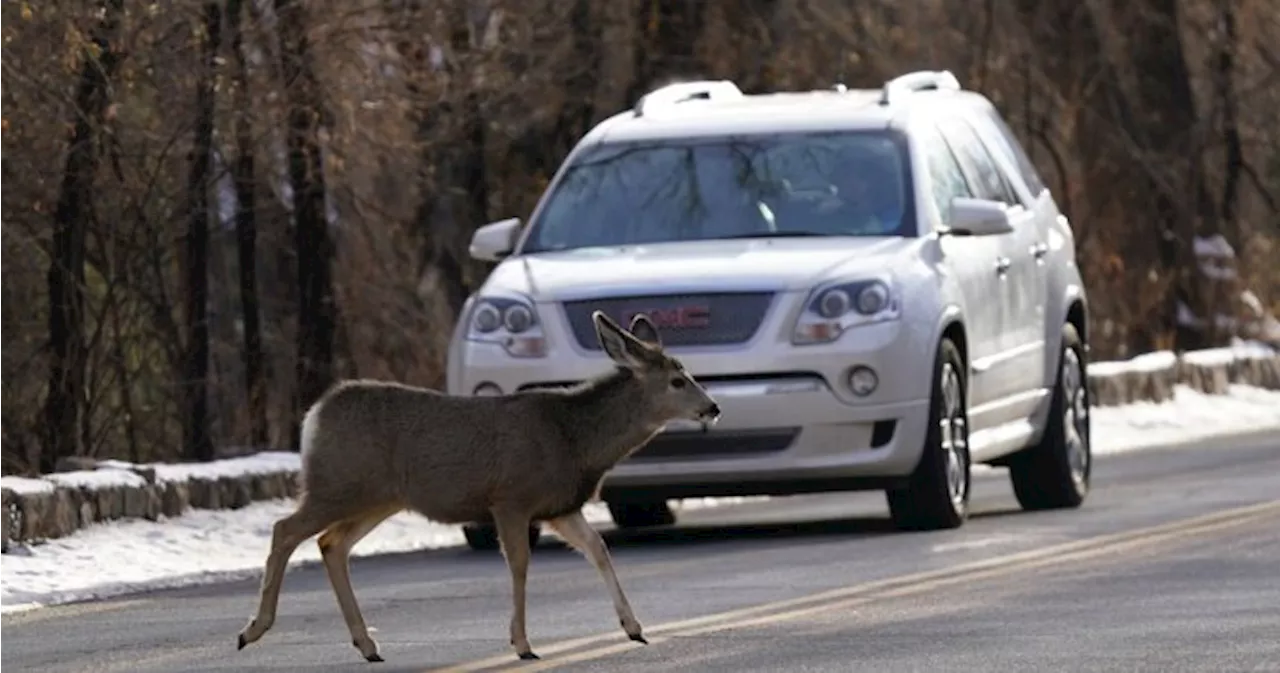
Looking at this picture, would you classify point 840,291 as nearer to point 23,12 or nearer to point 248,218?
point 23,12

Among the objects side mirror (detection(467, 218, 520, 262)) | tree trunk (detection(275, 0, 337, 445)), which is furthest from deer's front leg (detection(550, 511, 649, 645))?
tree trunk (detection(275, 0, 337, 445))

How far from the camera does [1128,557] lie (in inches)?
610

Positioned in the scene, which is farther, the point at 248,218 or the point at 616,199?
the point at 248,218

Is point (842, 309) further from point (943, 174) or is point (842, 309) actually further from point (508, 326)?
point (943, 174)

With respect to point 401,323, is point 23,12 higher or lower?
higher

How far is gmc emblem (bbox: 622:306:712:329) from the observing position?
55.9ft

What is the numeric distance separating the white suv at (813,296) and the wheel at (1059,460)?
0.05 feet

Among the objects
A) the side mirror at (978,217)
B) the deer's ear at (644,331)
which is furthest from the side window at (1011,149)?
the deer's ear at (644,331)

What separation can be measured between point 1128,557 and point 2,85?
6.90 m

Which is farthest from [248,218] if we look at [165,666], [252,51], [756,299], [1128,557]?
[165,666]

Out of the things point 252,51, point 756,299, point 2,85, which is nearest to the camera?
point 756,299

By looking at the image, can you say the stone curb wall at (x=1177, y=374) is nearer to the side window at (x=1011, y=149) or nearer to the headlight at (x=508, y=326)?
the side window at (x=1011, y=149)

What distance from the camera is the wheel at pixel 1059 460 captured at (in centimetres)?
1912

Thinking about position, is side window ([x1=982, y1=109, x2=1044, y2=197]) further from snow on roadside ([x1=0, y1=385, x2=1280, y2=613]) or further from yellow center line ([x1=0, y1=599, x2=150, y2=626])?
yellow center line ([x1=0, y1=599, x2=150, y2=626])
